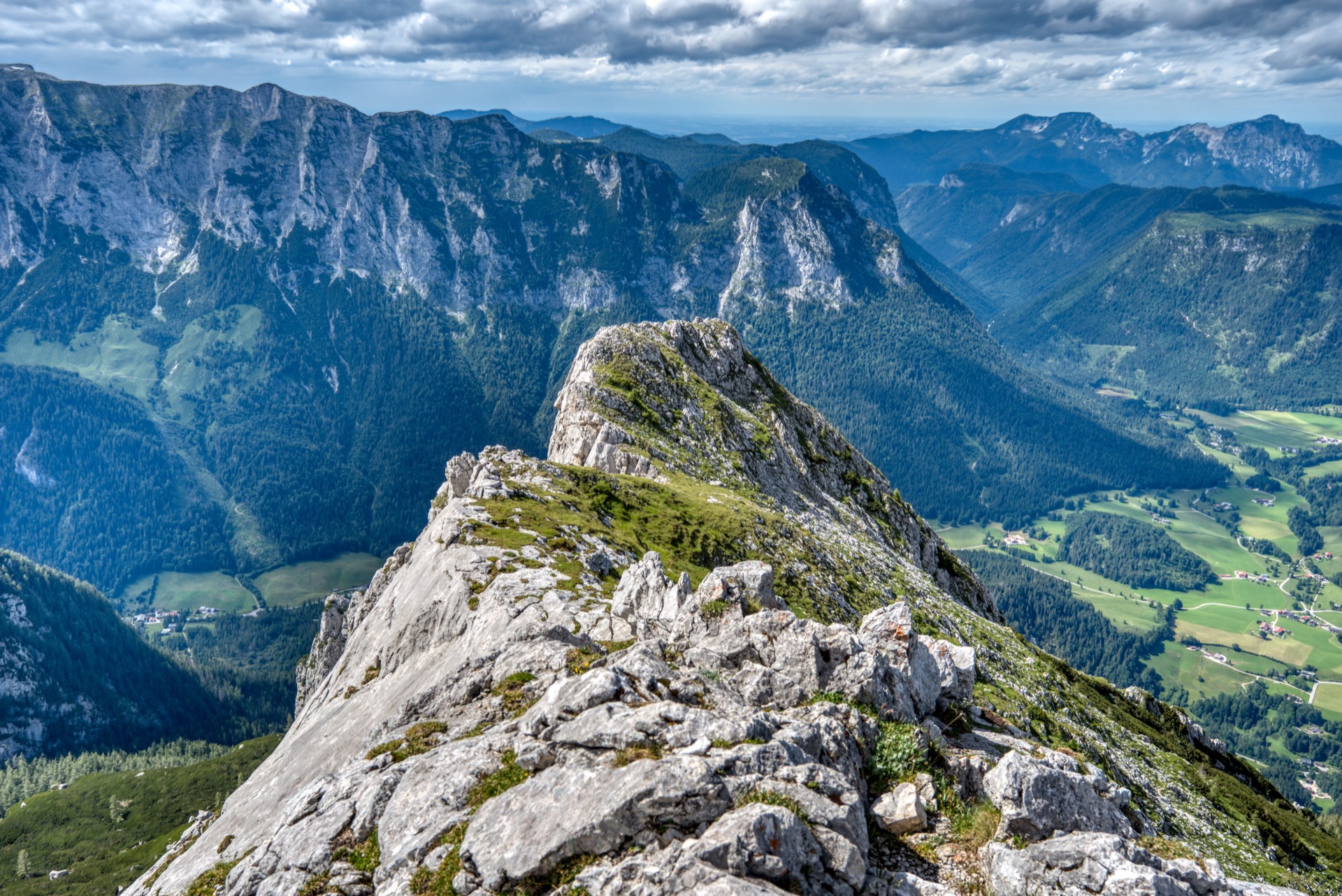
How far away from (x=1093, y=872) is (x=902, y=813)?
18.7ft

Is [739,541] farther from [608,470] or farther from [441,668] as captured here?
[441,668]

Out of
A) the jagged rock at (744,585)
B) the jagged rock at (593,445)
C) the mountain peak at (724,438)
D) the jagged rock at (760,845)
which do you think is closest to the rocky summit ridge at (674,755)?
the jagged rock at (760,845)

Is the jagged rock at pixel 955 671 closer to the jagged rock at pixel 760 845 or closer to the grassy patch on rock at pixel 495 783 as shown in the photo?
the jagged rock at pixel 760 845

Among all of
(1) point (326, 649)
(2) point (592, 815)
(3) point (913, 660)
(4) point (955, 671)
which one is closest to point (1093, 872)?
(3) point (913, 660)

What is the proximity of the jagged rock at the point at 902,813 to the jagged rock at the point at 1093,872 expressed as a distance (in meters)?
2.22

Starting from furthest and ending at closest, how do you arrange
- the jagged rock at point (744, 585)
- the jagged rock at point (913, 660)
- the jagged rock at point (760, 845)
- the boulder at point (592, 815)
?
the jagged rock at point (744, 585) < the jagged rock at point (913, 660) < the boulder at point (592, 815) < the jagged rock at point (760, 845)

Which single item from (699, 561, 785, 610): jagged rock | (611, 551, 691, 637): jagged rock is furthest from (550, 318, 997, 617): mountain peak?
(699, 561, 785, 610): jagged rock

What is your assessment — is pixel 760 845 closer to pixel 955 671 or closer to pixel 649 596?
pixel 955 671

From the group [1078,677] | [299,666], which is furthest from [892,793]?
[299,666]

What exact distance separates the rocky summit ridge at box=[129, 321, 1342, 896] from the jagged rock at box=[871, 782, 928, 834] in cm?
9

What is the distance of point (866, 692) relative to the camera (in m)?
29.8

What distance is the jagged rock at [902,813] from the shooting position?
2450cm

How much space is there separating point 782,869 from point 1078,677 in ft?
315

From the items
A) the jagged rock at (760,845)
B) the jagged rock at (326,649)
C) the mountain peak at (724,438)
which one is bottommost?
the jagged rock at (326,649)
